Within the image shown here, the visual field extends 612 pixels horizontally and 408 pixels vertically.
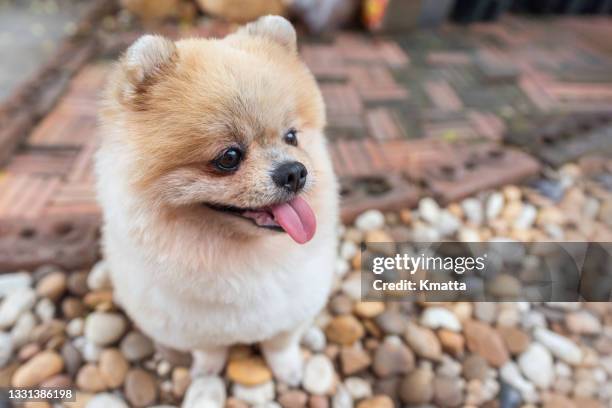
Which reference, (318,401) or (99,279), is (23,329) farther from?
(318,401)

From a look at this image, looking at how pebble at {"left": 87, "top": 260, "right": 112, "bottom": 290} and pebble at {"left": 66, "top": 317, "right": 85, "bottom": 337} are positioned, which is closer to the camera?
pebble at {"left": 66, "top": 317, "right": 85, "bottom": 337}

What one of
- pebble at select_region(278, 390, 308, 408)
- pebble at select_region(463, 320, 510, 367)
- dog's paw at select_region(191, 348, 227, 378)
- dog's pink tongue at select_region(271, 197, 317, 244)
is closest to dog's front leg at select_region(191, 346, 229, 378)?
dog's paw at select_region(191, 348, 227, 378)

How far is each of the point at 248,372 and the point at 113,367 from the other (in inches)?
19.6

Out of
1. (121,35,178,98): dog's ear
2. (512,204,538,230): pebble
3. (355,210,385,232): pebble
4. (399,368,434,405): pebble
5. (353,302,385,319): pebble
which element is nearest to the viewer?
(121,35,178,98): dog's ear

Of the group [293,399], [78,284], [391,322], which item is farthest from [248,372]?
[78,284]

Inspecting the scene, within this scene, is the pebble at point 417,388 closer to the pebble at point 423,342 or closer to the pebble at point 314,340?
the pebble at point 423,342

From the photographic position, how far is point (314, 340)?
173 centimetres

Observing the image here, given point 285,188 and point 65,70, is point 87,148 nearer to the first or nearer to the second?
point 65,70

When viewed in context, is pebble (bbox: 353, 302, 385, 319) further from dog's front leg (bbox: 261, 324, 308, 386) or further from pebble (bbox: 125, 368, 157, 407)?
pebble (bbox: 125, 368, 157, 407)

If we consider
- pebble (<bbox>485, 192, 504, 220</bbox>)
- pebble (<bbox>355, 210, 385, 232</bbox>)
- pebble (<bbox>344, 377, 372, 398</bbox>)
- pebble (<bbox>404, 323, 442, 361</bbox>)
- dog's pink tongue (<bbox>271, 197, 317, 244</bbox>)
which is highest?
dog's pink tongue (<bbox>271, 197, 317, 244</bbox>)

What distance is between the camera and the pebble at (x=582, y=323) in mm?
1855

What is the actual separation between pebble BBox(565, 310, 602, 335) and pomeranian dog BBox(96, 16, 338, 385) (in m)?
1.27

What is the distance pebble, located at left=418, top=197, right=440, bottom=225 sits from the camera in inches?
86.5

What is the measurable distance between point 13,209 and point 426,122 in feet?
7.88
